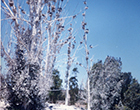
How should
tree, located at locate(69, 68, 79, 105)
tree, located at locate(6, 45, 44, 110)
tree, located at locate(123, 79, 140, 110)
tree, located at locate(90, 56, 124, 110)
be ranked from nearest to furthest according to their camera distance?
tree, located at locate(6, 45, 44, 110)
tree, located at locate(90, 56, 124, 110)
tree, located at locate(123, 79, 140, 110)
tree, located at locate(69, 68, 79, 105)

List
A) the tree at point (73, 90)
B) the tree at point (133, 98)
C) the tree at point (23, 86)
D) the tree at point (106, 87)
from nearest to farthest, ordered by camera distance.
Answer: the tree at point (23, 86)
the tree at point (106, 87)
the tree at point (133, 98)
the tree at point (73, 90)

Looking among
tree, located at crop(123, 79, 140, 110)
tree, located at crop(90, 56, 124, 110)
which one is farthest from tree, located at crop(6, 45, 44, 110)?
tree, located at crop(123, 79, 140, 110)

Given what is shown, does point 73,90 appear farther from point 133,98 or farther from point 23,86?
point 23,86

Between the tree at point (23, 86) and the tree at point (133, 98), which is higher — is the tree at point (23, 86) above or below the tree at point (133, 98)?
above

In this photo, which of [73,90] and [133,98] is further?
[73,90]

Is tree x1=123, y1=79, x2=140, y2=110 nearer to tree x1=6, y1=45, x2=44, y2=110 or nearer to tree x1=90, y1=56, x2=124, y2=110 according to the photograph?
tree x1=90, y1=56, x2=124, y2=110

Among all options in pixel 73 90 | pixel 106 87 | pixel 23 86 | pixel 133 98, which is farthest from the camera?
pixel 73 90

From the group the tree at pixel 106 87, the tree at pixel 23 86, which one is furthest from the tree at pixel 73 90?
the tree at pixel 23 86

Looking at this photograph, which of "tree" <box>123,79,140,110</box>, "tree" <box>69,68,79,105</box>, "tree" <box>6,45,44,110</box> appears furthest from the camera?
"tree" <box>69,68,79,105</box>

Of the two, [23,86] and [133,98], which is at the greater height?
[23,86]

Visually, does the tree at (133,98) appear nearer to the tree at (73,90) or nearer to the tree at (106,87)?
the tree at (106,87)

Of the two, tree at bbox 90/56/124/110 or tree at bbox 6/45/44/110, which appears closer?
tree at bbox 6/45/44/110

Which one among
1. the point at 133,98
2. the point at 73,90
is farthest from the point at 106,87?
the point at 73,90

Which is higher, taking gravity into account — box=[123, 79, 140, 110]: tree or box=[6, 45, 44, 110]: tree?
box=[6, 45, 44, 110]: tree
